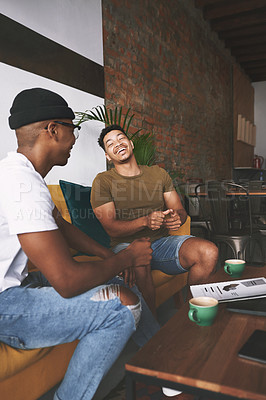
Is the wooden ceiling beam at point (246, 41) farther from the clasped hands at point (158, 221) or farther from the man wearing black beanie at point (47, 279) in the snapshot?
the man wearing black beanie at point (47, 279)

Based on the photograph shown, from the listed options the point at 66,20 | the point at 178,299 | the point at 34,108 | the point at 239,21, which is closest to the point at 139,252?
the point at 34,108

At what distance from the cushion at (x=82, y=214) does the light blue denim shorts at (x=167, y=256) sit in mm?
178

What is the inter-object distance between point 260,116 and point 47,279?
9364mm

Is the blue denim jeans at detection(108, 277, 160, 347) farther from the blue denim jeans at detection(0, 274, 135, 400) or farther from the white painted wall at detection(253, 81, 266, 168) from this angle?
the white painted wall at detection(253, 81, 266, 168)

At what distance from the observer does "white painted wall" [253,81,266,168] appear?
9.22 meters

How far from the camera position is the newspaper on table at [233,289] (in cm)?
122

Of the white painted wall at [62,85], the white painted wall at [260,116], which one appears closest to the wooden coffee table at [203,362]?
the white painted wall at [62,85]

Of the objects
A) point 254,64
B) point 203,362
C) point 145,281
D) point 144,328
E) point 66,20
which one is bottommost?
point 144,328

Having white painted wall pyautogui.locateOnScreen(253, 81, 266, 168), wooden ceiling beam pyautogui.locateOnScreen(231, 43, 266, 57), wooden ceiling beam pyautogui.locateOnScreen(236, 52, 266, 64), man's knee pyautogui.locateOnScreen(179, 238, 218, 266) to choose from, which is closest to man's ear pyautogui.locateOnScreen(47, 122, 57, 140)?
man's knee pyautogui.locateOnScreen(179, 238, 218, 266)

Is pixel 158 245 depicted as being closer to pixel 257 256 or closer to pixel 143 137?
pixel 143 137

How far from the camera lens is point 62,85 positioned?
2.73 m

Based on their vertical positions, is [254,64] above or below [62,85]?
above

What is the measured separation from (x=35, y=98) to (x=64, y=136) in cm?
17

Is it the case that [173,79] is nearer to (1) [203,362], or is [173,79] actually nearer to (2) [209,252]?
(2) [209,252]
